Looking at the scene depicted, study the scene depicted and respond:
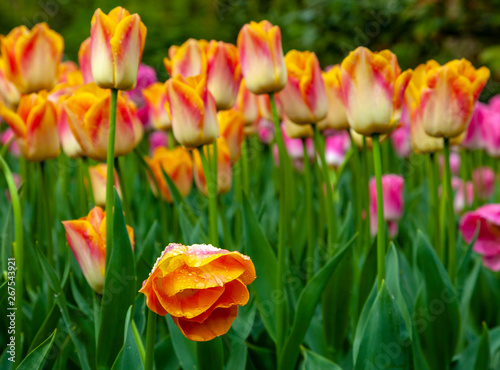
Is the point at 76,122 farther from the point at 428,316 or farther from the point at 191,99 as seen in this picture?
the point at 428,316

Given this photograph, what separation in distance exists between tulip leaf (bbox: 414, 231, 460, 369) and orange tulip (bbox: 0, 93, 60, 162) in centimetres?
60

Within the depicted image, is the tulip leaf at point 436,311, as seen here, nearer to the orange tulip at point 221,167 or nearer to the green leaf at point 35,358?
the orange tulip at point 221,167

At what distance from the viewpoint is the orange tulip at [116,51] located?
68cm

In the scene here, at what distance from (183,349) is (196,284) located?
31cm

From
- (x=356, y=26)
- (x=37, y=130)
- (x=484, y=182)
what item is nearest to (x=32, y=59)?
(x=37, y=130)

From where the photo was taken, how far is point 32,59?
109cm

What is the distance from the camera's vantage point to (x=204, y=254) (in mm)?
463

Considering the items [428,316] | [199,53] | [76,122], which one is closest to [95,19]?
[76,122]

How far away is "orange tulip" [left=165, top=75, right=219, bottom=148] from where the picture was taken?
0.76 m

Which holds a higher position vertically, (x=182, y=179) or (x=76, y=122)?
(x=76, y=122)

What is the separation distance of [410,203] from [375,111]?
929 mm

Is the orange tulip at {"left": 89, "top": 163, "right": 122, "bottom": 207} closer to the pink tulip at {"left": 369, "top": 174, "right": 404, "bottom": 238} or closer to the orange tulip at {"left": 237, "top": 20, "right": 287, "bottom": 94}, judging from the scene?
the orange tulip at {"left": 237, "top": 20, "right": 287, "bottom": 94}

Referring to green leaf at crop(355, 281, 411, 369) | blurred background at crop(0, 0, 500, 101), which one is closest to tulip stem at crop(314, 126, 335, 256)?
green leaf at crop(355, 281, 411, 369)

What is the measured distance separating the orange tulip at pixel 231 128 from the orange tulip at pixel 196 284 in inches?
24.6
